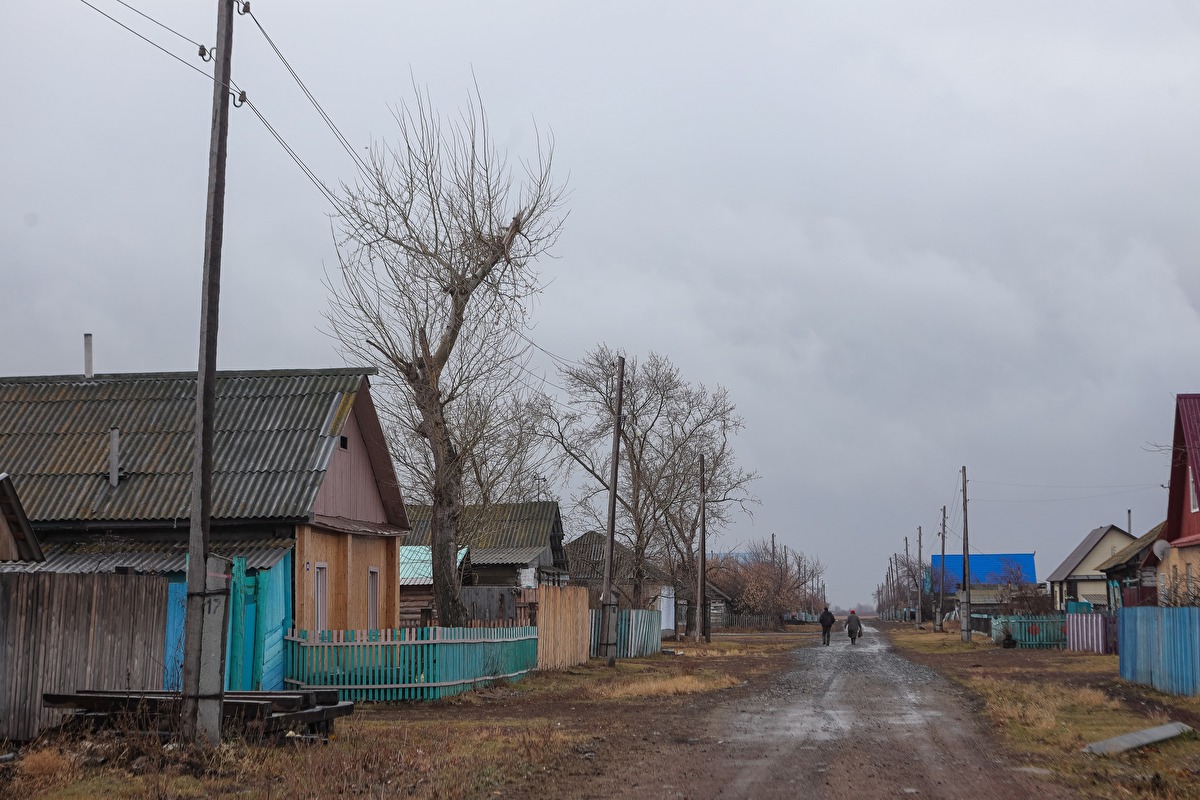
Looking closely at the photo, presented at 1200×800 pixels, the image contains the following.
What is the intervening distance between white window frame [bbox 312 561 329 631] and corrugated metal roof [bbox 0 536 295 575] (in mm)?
1524

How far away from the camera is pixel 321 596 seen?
21.7 meters

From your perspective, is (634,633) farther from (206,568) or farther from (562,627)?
(206,568)

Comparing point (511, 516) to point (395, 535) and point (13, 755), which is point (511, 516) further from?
point (13, 755)

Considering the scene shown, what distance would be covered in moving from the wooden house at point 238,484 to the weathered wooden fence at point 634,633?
36.8 feet

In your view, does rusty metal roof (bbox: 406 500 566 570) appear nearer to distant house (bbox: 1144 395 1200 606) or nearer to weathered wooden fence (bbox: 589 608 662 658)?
weathered wooden fence (bbox: 589 608 662 658)

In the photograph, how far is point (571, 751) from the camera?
41.7 feet

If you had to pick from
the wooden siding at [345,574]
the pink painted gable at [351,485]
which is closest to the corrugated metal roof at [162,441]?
the pink painted gable at [351,485]

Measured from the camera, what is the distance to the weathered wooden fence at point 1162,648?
19.0 meters

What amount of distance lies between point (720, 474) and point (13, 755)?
1735 inches

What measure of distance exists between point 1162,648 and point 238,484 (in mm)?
15846

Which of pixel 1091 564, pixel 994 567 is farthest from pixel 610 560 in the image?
pixel 994 567

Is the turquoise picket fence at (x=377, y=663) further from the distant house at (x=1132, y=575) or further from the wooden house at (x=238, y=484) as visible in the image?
the distant house at (x=1132, y=575)

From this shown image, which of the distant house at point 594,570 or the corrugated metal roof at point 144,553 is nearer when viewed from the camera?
the corrugated metal roof at point 144,553

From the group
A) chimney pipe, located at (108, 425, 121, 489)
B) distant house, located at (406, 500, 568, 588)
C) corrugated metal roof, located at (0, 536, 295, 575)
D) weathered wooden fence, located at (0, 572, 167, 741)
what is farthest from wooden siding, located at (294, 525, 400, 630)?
distant house, located at (406, 500, 568, 588)
